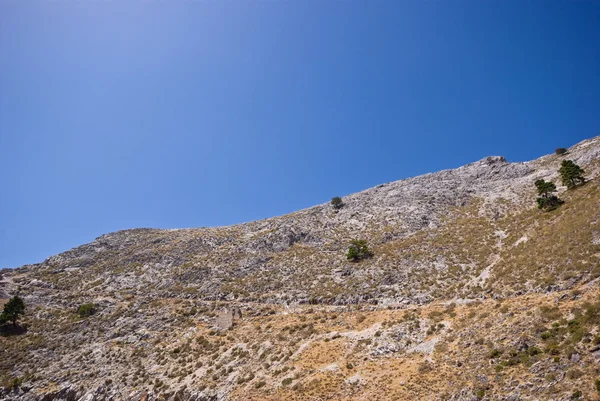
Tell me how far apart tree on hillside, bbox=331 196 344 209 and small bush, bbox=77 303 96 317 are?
55588mm

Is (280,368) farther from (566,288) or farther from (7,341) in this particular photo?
(7,341)

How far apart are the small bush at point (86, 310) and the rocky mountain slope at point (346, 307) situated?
3.49 feet

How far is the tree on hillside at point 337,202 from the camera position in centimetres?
8144

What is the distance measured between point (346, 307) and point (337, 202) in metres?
45.7

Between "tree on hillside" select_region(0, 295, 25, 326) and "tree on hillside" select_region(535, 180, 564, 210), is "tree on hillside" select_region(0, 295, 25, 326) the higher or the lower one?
the higher one

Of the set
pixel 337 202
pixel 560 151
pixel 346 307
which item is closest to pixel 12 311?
pixel 346 307

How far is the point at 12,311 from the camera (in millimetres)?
45312

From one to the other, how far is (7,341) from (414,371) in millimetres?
52854

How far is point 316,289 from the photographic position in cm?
4575

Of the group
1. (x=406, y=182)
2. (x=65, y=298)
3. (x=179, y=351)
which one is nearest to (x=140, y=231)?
(x=65, y=298)

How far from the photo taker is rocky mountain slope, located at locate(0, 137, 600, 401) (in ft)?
65.2

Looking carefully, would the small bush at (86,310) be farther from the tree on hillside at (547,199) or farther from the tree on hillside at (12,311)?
the tree on hillside at (547,199)

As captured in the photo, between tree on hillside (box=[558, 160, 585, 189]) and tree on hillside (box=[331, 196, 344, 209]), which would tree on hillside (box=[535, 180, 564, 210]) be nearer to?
tree on hillside (box=[558, 160, 585, 189])

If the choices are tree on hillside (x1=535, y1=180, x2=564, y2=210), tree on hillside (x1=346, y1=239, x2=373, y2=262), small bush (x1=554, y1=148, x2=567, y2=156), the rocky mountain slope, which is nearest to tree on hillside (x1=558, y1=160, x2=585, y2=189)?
tree on hillside (x1=535, y1=180, x2=564, y2=210)
